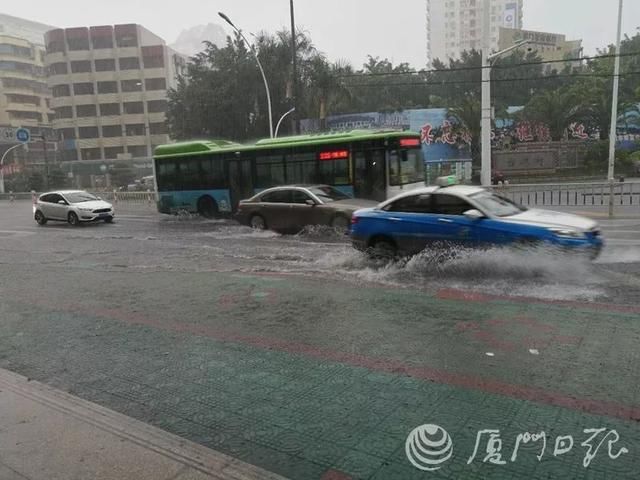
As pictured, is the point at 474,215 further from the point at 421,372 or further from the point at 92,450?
the point at 92,450

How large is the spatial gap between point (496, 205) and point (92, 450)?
7499 millimetres

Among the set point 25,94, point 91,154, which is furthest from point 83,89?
point 25,94

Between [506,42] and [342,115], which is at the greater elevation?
[506,42]

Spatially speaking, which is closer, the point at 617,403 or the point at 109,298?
the point at 617,403

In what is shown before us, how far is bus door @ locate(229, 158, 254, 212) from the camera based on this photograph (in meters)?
19.8

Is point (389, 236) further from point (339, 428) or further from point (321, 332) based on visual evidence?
point (339, 428)

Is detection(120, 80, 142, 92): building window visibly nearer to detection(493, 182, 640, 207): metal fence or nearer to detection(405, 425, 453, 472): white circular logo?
detection(493, 182, 640, 207): metal fence

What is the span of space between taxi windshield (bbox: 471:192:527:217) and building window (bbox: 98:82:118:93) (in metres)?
84.4

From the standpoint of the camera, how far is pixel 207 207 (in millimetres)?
21344

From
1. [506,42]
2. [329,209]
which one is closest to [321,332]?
[329,209]

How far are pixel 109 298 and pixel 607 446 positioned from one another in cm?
720

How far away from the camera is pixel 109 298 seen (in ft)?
28.8

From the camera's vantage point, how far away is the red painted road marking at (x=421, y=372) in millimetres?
4234

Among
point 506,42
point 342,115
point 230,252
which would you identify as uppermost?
point 506,42
